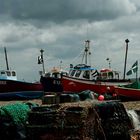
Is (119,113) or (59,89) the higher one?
(119,113)

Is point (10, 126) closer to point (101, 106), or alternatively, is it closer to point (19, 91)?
point (101, 106)

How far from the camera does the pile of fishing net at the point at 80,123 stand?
8.64 meters

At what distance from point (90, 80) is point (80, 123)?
2244cm

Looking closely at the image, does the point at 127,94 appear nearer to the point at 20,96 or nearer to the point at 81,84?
the point at 81,84

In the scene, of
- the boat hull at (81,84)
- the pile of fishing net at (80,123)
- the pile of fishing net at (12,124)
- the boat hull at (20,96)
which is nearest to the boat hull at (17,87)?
the boat hull at (20,96)

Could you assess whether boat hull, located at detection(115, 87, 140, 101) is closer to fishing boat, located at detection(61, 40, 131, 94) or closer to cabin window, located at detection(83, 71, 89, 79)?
fishing boat, located at detection(61, 40, 131, 94)

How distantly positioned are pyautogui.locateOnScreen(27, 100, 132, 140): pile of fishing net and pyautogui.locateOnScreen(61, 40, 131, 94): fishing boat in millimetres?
17741

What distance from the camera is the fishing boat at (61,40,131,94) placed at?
29.9 metres

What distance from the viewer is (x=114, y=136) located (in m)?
8.95

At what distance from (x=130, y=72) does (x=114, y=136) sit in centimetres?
2374

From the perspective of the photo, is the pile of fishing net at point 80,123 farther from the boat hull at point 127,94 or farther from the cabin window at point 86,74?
the cabin window at point 86,74

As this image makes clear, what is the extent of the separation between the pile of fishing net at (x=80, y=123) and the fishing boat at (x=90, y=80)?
58.2ft

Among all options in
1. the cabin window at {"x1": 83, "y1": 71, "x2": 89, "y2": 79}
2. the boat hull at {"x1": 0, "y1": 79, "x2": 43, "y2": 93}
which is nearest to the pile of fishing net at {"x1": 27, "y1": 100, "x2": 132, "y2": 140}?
the cabin window at {"x1": 83, "y1": 71, "x2": 89, "y2": 79}

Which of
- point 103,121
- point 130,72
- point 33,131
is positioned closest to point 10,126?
point 33,131
